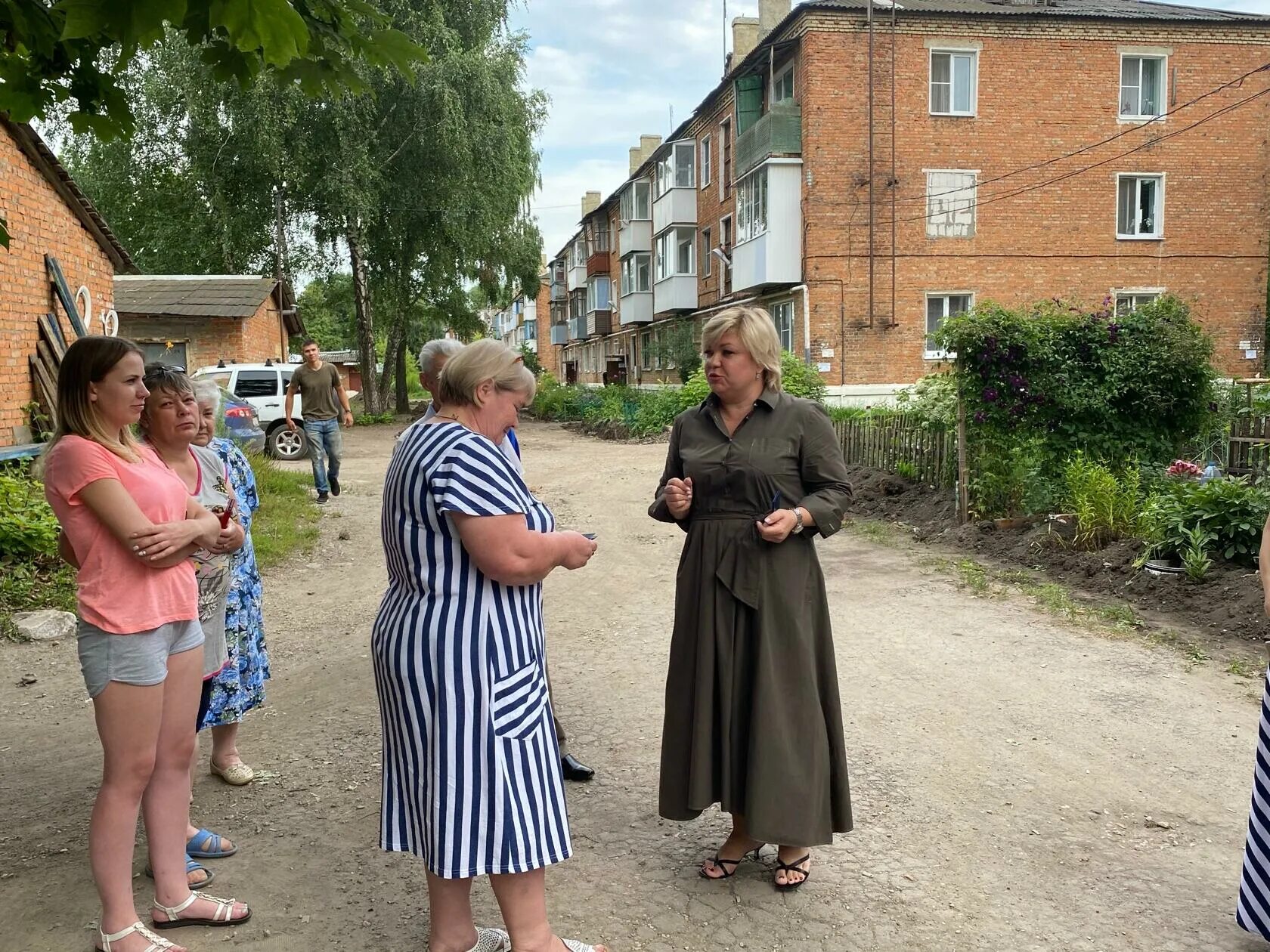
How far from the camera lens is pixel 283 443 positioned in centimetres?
1959

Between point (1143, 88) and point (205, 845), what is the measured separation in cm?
2853

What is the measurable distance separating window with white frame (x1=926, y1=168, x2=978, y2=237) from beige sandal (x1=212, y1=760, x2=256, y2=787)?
2381cm

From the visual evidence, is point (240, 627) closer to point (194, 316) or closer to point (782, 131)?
point (194, 316)

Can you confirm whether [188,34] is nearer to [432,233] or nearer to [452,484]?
[452,484]

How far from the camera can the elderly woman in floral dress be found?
13.4 ft

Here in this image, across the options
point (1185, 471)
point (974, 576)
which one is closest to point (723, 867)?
point (974, 576)

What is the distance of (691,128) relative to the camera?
3519 cm

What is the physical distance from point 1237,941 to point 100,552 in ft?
11.7

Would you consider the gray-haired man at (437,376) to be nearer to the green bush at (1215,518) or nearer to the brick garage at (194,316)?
the green bush at (1215,518)

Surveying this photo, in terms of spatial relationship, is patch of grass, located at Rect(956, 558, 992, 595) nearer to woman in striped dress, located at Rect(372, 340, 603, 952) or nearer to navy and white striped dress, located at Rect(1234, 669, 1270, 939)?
navy and white striped dress, located at Rect(1234, 669, 1270, 939)

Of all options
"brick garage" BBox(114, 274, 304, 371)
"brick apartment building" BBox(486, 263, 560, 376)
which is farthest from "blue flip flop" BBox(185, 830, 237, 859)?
"brick apartment building" BBox(486, 263, 560, 376)

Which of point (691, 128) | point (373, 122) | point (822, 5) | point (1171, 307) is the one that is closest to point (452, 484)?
point (1171, 307)

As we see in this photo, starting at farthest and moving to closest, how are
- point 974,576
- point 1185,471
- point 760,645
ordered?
point 1185,471 → point 974,576 → point 760,645

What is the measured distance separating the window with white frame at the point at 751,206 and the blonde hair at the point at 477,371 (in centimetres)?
2405
